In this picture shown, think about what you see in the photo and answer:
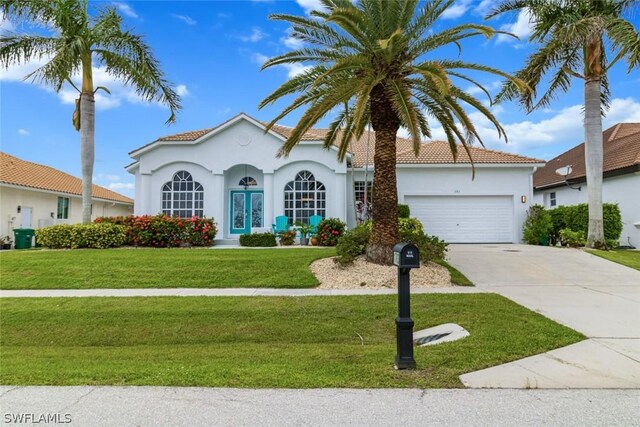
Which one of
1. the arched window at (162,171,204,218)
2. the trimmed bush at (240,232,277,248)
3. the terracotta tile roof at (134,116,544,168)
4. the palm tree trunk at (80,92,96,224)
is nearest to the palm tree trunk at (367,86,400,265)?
the trimmed bush at (240,232,277,248)

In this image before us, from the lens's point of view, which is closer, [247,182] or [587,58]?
[587,58]

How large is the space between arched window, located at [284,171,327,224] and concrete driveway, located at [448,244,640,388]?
6662 mm

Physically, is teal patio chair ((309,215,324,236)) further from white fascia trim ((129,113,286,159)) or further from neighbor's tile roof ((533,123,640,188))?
neighbor's tile roof ((533,123,640,188))

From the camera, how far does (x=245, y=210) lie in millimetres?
19797

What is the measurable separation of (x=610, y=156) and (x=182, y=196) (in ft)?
71.9

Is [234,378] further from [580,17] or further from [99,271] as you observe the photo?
[580,17]

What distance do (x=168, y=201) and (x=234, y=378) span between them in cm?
1643

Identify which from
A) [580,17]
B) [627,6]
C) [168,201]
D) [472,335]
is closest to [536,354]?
[472,335]

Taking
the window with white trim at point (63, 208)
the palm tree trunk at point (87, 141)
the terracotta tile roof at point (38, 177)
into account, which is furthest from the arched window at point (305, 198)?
the window with white trim at point (63, 208)

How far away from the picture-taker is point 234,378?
4.44 m

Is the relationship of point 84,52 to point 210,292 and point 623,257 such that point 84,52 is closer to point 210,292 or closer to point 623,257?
point 210,292

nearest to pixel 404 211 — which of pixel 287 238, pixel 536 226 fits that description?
pixel 287 238

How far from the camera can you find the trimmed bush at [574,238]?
1634 centimetres

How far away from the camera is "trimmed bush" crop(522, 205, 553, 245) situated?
17922 millimetres
